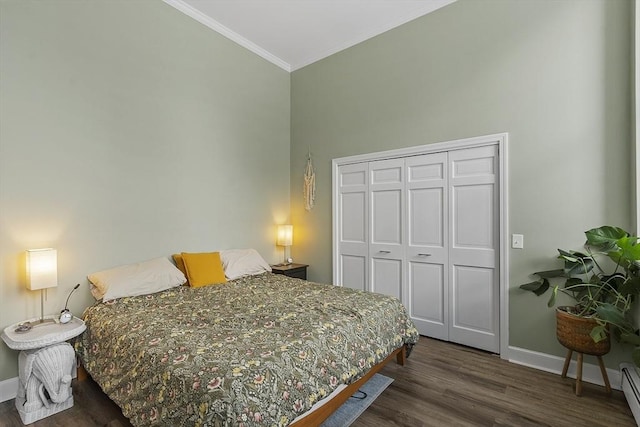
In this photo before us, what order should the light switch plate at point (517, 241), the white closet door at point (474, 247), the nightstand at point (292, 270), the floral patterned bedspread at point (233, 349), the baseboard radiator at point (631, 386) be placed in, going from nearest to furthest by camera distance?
the floral patterned bedspread at point (233, 349), the baseboard radiator at point (631, 386), the light switch plate at point (517, 241), the white closet door at point (474, 247), the nightstand at point (292, 270)

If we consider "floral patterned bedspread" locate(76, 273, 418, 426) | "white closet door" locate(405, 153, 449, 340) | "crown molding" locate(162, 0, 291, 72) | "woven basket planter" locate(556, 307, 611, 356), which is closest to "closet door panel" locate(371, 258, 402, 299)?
"white closet door" locate(405, 153, 449, 340)

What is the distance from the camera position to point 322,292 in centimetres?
270

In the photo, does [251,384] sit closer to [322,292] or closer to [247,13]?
[322,292]

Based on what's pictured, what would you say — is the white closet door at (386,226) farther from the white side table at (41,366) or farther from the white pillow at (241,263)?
the white side table at (41,366)

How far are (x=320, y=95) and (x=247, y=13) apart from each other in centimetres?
133

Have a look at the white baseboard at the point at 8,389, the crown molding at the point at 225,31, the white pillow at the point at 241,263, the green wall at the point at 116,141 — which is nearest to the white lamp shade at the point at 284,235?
the green wall at the point at 116,141

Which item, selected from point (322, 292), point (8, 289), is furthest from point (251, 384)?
point (8, 289)

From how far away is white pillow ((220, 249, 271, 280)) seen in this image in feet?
10.8

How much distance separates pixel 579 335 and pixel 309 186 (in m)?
3.20

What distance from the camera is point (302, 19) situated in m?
3.45

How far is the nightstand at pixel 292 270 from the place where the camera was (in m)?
3.89

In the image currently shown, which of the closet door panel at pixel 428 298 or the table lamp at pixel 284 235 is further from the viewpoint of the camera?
the table lamp at pixel 284 235

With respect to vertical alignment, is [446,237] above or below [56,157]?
below

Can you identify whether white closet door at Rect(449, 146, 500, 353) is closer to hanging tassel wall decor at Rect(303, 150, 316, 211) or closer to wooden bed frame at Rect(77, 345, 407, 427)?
wooden bed frame at Rect(77, 345, 407, 427)
